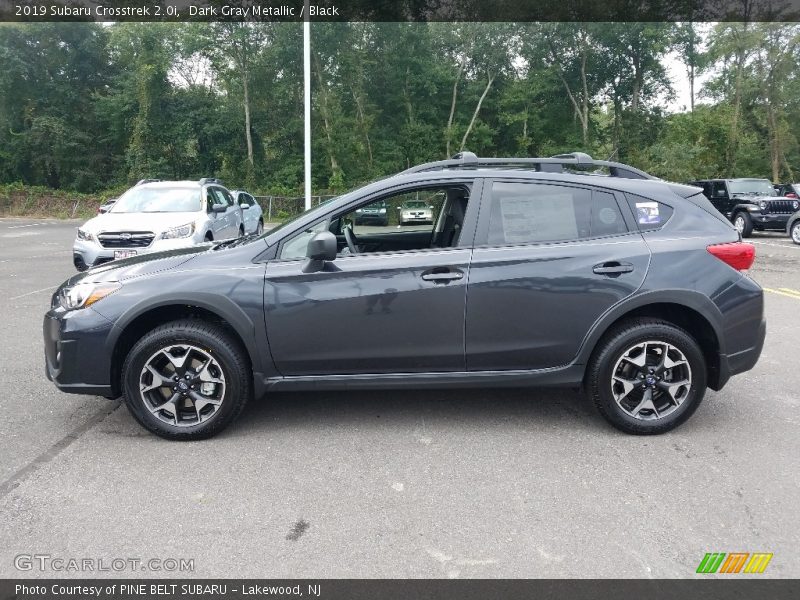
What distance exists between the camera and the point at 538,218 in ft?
13.8

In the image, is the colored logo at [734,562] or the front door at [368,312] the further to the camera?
the front door at [368,312]

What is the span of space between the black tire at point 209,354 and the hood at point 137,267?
1.27ft

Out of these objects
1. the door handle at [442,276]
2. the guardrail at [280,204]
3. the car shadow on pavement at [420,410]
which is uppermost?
the guardrail at [280,204]

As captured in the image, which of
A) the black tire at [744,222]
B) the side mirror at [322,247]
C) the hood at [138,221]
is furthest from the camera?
the black tire at [744,222]

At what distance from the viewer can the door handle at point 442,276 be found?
3998 millimetres

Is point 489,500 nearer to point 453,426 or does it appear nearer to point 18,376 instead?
point 453,426

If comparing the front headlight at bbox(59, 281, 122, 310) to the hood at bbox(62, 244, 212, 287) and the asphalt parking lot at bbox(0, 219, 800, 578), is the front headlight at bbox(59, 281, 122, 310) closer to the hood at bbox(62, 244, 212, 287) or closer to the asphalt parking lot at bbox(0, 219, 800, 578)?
the hood at bbox(62, 244, 212, 287)

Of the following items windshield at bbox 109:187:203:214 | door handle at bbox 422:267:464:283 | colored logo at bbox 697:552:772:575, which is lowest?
colored logo at bbox 697:552:772:575

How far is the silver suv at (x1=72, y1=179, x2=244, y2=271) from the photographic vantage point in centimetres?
977

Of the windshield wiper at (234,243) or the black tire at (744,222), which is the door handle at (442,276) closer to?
the windshield wiper at (234,243)

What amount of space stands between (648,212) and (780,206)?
17.9 m

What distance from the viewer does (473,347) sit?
159 inches

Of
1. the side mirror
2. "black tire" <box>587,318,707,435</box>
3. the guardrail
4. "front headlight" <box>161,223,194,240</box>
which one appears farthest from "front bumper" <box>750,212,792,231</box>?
the guardrail

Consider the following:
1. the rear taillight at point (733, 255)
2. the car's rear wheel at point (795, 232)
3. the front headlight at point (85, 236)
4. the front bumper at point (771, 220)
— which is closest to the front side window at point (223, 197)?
the front headlight at point (85, 236)
